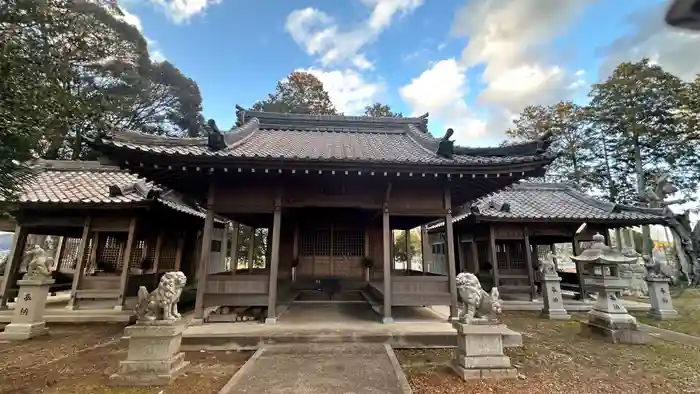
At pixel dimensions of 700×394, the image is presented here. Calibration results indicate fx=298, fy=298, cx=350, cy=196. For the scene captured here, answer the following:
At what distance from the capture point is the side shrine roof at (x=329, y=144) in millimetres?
6023

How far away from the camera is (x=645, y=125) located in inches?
736

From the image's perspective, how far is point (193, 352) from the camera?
553cm

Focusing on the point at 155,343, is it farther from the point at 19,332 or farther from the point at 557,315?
the point at 557,315

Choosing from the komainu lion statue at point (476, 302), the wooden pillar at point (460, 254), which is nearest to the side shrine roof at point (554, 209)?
the wooden pillar at point (460, 254)

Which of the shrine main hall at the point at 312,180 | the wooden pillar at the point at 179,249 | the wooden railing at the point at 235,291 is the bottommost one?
the wooden railing at the point at 235,291

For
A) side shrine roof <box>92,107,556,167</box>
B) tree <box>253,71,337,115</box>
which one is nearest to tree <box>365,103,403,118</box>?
tree <box>253,71,337,115</box>

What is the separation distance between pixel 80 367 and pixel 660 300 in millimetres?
14607

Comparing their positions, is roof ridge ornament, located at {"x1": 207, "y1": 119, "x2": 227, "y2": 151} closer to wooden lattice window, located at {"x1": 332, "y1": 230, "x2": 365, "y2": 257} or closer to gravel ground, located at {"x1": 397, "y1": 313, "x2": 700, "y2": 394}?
wooden lattice window, located at {"x1": 332, "y1": 230, "x2": 365, "y2": 257}

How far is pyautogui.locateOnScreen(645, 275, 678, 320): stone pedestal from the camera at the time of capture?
8.96 meters

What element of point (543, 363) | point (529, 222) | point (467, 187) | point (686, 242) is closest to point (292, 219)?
point (467, 187)

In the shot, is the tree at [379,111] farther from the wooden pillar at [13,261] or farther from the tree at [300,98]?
the wooden pillar at [13,261]

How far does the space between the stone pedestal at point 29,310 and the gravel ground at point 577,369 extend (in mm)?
8139

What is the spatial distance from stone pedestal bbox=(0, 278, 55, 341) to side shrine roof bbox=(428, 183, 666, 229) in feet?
39.6

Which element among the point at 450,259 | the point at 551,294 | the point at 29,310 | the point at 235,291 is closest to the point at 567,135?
the point at 551,294
